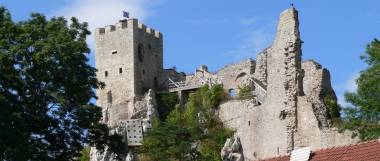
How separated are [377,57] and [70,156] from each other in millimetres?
13267

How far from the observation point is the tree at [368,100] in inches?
1747

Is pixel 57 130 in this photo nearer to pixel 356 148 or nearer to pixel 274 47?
pixel 356 148

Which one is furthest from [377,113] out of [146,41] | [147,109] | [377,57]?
[146,41]

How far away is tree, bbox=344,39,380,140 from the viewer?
4438 cm

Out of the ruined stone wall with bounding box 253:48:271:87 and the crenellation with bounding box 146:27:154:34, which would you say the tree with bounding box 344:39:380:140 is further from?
the crenellation with bounding box 146:27:154:34

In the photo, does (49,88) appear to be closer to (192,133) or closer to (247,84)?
(192,133)

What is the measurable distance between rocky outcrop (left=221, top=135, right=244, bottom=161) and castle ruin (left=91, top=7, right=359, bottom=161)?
5.7 inches

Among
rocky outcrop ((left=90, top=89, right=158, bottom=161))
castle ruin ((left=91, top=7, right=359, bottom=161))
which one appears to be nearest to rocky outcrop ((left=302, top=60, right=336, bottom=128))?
castle ruin ((left=91, top=7, right=359, bottom=161))

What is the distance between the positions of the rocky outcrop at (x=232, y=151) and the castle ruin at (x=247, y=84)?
15cm

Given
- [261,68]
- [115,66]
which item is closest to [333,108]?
[261,68]

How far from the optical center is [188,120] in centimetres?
6606

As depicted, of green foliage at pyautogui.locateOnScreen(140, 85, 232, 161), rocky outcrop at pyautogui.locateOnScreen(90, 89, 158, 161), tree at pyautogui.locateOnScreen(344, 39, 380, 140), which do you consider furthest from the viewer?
rocky outcrop at pyautogui.locateOnScreen(90, 89, 158, 161)

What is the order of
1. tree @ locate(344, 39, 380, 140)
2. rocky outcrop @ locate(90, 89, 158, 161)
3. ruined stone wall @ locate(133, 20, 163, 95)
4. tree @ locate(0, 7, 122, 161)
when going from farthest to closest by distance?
ruined stone wall @ locate(133, 20, 163, 95)
rocky outcrop @ locate(90, 89, 158, 161)
tree @ locate(344, 39, 380, 140)
tree @ locate(0, 7, 122, 161)

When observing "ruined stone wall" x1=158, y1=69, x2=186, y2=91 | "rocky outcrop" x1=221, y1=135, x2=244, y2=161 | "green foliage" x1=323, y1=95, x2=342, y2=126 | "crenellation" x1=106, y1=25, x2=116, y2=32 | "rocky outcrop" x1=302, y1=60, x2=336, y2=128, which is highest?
"crenellation" x1=106, y1=25, x2=116, y2=32
